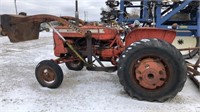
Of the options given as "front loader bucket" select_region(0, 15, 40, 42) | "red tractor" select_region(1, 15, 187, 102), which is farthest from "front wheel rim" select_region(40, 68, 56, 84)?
"front loader bucket" select_region(0, 15, 40, 42)

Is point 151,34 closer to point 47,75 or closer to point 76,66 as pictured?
point 47,75

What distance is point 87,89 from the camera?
4.32m

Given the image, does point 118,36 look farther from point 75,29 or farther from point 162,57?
point 162,57

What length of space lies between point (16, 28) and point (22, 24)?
13 centimetres

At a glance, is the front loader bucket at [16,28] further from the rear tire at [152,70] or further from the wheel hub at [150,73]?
the wheel hub at [150,73]

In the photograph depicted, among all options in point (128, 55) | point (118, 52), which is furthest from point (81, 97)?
point (118, 52)

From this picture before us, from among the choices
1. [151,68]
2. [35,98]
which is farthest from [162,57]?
[35,98]

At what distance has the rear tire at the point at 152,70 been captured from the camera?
3.57 metres

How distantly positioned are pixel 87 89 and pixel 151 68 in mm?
1225

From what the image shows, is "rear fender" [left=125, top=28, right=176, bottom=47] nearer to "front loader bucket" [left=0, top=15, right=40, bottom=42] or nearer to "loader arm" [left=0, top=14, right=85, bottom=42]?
"loader arm" [left=0, top=14, right=85, bottom=42]

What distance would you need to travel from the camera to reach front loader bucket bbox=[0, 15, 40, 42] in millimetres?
4465

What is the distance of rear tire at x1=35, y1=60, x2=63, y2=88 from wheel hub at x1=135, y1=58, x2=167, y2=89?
134 centimetres

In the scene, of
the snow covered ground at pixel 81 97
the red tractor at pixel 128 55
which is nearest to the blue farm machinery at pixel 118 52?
the red tractor at pixel 128 55

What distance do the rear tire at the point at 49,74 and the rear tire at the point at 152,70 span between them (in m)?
1.11
